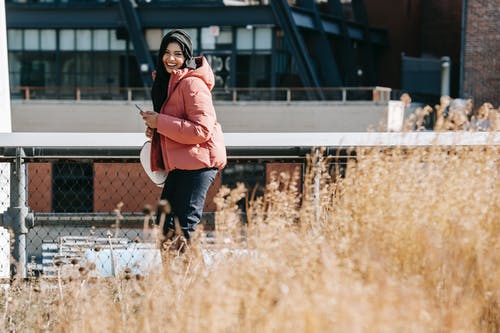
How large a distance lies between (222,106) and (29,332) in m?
29.5

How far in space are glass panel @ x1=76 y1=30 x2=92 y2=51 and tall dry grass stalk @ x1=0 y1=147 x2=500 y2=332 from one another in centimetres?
3684

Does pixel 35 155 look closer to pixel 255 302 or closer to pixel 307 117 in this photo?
pixel 255 302

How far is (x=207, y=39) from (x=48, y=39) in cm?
805

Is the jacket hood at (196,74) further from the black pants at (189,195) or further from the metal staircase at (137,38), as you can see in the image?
the metal staircase at (137,38)

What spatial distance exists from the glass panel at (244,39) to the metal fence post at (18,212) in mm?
34558

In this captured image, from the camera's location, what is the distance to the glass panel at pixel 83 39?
41125 millimetres

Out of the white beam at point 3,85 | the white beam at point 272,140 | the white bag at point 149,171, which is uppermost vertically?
the white beam at point 3,85

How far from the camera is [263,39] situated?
132ft

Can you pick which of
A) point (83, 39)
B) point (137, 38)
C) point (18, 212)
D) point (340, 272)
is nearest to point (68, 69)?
point (83, 39)

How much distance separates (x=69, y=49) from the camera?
136ft

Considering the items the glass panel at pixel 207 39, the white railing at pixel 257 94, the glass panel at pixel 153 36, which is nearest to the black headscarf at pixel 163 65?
the white railing at pixel 257 94

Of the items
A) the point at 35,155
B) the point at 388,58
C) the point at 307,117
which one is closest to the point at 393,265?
the point at 35,155

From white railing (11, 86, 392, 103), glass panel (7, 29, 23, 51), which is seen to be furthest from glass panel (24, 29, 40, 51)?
white railing (11, 86, 392, 103)

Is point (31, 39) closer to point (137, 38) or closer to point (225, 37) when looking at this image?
point (137, 38)
